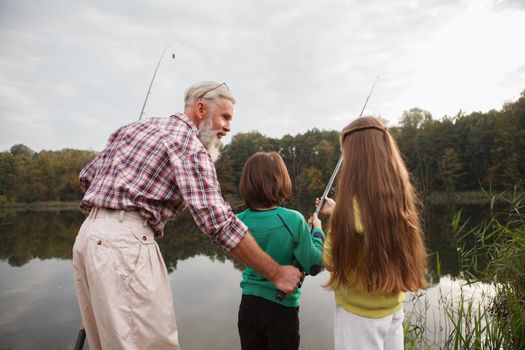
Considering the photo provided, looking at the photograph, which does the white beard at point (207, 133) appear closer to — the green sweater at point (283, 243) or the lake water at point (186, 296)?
the green sweater at point (283, 243)

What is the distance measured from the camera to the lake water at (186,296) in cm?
575

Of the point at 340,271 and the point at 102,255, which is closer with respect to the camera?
the point at 102,255

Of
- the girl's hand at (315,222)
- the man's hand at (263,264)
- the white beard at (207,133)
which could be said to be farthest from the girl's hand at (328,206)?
the white beard at (207,133)

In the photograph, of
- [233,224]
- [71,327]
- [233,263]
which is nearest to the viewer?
[233,224]

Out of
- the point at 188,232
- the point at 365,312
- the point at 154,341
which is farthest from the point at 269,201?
the point at 188,232

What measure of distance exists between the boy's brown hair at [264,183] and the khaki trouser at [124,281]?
67cm

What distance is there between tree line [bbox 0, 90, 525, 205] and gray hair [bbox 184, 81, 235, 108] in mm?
25227

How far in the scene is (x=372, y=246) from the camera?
1532 millimetres

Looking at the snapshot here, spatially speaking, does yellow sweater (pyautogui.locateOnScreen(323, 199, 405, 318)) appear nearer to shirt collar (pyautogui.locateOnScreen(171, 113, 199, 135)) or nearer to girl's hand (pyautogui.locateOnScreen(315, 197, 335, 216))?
girl's hand (pyautogui.locateOnScreen(315, 197, 335, 216))

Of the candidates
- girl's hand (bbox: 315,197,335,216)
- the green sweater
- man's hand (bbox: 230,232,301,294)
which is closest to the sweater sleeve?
the green sweater

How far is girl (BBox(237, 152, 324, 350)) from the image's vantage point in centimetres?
186

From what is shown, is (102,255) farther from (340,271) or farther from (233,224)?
(340,271)

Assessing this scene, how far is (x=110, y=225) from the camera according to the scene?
1406 mm

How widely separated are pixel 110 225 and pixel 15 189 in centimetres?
5300
